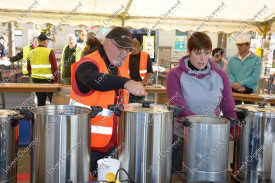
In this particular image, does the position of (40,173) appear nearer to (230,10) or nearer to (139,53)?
(139,53)

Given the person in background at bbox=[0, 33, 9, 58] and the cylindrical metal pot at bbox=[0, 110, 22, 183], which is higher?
the person in background at bbox=[0, 33, 9, 58]

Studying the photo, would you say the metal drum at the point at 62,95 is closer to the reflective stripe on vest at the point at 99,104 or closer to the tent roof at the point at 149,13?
the tent roof at the point at 149,13

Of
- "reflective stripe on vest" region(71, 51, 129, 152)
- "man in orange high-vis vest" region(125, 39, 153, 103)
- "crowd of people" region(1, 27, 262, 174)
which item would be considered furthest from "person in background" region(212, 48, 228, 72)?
"reflective stripe on vest" region(71, 51, 129, 152)

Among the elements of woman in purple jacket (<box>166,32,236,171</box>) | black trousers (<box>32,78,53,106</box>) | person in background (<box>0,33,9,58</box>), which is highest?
person in background (<box>0,33,9,58</box>)

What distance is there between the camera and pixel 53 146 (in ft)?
3.51

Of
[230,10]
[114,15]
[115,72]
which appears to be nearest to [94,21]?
[114,15]

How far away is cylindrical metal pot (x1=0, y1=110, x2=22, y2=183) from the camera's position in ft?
3.66

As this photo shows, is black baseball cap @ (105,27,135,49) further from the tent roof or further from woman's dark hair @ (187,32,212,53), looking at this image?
the tent roof

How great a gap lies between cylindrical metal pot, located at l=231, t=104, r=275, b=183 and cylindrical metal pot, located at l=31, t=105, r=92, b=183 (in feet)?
2.34

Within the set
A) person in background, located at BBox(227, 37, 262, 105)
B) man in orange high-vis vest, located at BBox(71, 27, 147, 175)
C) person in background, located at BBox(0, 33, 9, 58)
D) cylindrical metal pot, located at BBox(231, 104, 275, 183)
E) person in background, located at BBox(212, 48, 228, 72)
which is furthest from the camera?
person in background, located at BBox(0, 33, 9, 58)

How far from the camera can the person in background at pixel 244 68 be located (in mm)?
4641

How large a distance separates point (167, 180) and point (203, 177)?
16 cm

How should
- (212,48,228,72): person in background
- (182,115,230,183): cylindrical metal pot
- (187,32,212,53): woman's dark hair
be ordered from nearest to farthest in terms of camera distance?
(182,115,230,183): cylindrical metal pot → (187,32,212,53): woman's dark hair → (212,48,228,72): person in background

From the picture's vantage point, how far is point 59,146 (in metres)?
1.07
